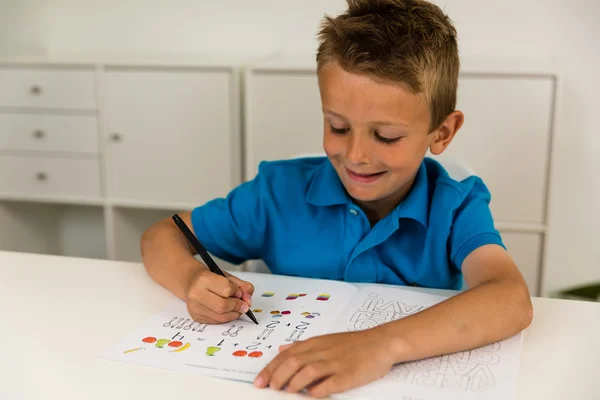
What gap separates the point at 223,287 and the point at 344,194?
35 centimetres

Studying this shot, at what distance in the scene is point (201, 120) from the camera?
7.47 ft

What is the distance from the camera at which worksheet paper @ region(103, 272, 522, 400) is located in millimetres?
691

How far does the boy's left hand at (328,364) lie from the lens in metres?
0.68

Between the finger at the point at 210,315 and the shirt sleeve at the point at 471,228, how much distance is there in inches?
15.6

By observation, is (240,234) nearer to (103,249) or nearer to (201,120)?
(201,120)

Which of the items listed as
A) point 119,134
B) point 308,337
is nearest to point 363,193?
point 308,337

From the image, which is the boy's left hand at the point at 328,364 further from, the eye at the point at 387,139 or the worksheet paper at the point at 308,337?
the eye at the point at 387,139

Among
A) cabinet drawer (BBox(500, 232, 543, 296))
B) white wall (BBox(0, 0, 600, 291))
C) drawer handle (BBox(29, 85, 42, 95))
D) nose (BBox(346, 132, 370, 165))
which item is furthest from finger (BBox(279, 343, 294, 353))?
drawer handle (BBox(29, 85, 42, 95))

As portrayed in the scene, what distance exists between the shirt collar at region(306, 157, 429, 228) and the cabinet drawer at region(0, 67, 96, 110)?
1418 mm

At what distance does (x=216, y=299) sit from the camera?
0.85 metres

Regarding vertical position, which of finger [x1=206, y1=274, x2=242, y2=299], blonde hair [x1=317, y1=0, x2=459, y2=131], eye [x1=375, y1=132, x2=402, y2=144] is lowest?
finger [x1=206, y1=274, x2=242, y2=299]

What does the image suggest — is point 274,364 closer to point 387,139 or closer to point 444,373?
point 444,373

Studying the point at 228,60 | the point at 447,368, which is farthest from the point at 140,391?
the point at 228,60

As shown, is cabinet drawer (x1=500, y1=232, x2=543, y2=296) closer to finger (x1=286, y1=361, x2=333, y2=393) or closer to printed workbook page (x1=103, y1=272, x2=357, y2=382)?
printed workbook page (x1=103, y1=272, x2=357, y2=382)
